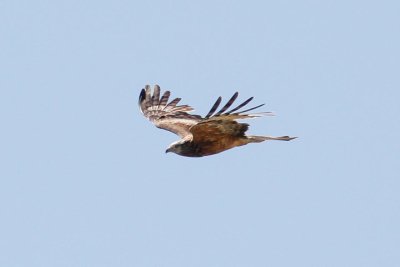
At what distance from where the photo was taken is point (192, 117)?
23.3 m

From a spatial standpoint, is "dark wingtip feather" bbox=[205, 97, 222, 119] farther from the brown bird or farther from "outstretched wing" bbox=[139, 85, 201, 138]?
"outstretched wing" bbox=[139, 85, 201, 138]

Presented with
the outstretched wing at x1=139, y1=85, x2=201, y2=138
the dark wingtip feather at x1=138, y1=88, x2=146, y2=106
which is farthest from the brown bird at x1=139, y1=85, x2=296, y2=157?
the dark wingtip feather at x1=138, y1=88, x2=146, y2=106

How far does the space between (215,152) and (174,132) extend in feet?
6.66

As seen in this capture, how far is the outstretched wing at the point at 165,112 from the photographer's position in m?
22.7

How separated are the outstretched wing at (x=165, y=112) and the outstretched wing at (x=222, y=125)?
1.99 metres

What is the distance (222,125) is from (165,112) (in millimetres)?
4419

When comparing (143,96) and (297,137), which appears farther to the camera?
(143,96)

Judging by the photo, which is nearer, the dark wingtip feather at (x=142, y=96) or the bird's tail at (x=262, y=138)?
the bird's tail at (x=262, y=138)

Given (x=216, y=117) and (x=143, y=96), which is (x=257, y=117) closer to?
(x=216, y=117)

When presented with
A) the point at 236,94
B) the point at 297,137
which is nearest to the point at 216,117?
the point at 236,94

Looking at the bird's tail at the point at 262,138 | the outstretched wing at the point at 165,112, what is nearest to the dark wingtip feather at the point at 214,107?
the bird's tail at the point at 262,138

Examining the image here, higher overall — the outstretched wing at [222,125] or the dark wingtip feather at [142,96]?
the dark wingtip feather at [142,96]

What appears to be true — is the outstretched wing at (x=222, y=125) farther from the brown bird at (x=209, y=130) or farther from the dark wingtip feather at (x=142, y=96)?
the dark wingtip feather at (x=142, y=96)

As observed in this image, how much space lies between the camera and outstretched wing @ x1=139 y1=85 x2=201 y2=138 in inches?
893
